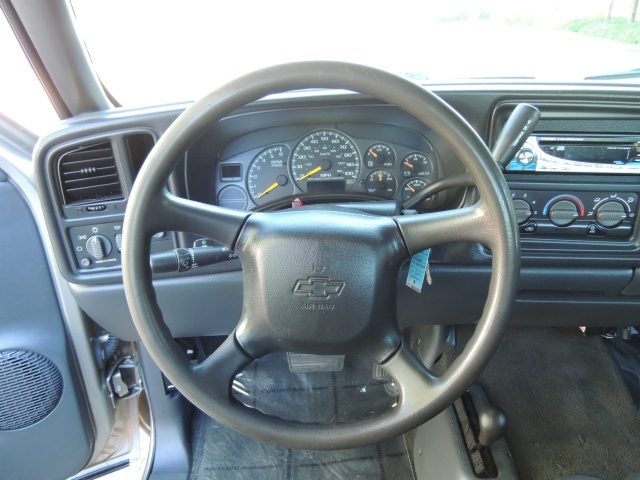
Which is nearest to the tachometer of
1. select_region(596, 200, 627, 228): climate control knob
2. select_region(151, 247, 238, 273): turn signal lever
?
select_region(151, 247, 238, 273): turn signal lever

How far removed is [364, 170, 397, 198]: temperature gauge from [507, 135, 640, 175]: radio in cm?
29

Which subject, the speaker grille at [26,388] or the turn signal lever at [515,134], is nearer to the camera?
the turn signal lever at [515,134]

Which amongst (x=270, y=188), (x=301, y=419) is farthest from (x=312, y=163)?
(x=301, y=419)

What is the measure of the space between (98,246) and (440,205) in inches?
34.3

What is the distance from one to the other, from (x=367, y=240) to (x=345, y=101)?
0.42 m

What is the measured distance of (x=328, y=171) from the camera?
4.04 ft

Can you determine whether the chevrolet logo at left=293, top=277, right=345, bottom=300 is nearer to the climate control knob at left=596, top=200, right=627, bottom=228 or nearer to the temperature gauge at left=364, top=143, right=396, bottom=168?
the temperature gauge at left=364, top=143, right=396, bottom=168

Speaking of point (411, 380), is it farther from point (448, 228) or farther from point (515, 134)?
point (515, 134)

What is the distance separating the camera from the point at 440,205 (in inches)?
50.7

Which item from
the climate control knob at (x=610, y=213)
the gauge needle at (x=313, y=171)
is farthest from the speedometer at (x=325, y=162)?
the climate control knob at (x=610, y=213)

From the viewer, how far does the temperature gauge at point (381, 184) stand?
1.24m

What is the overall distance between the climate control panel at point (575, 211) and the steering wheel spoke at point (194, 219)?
Answer: 2.39 feet

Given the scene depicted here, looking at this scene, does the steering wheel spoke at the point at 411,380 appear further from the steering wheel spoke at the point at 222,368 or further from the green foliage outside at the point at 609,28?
the green foliage outside at the point at 609,28

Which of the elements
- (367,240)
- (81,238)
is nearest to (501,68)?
(367,240)
